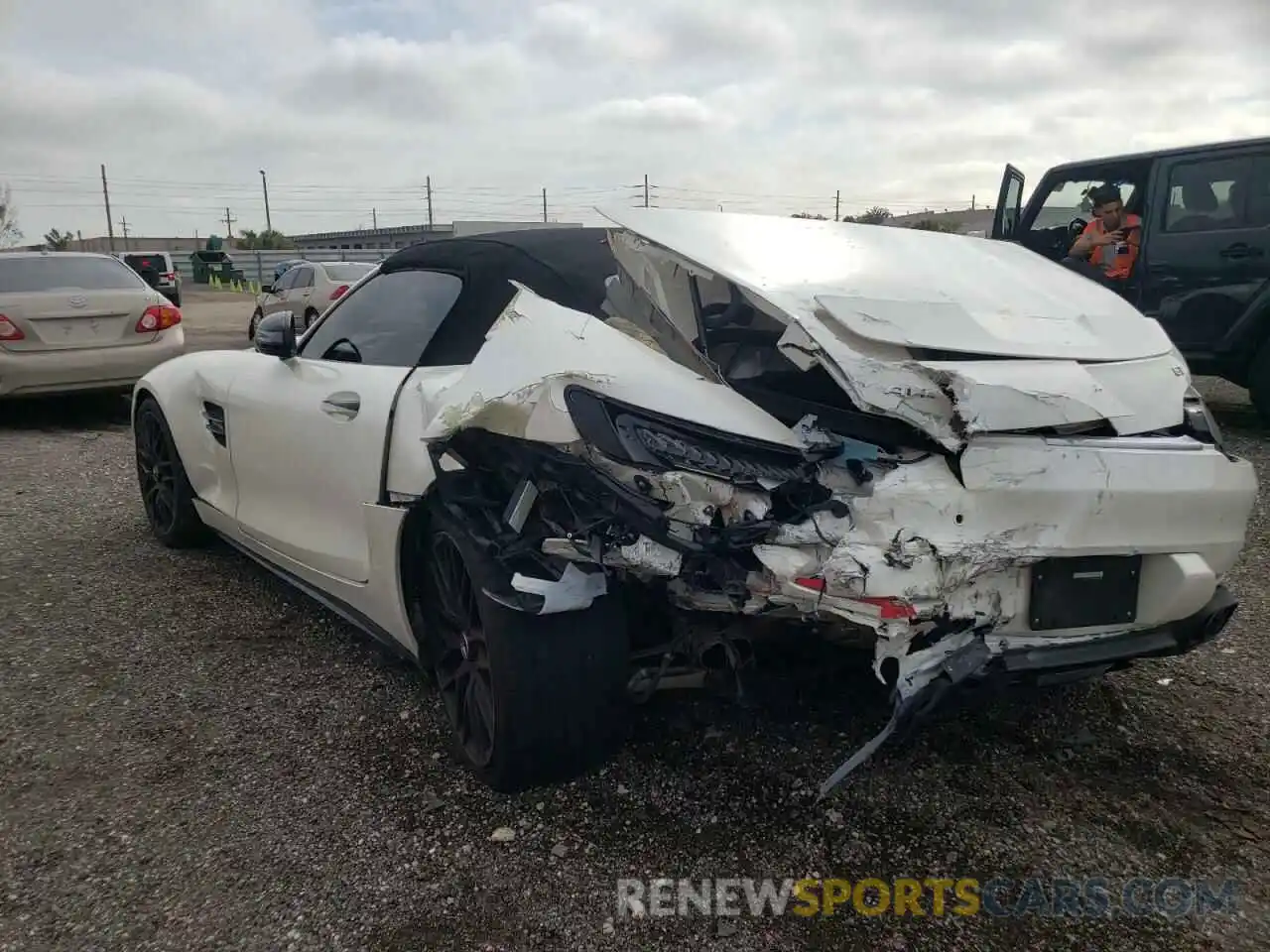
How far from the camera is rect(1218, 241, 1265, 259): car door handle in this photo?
6302 millimetres

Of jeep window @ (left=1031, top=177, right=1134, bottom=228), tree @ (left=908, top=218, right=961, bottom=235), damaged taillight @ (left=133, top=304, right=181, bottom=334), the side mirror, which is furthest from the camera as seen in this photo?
damaged taillight @ (left=133, top=304, right=181, bottom=334)

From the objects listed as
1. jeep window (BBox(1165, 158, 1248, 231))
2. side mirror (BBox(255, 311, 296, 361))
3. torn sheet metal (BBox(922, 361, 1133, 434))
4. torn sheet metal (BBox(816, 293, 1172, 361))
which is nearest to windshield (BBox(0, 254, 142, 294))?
side mirror (BBox(255, 311, 296, 361))

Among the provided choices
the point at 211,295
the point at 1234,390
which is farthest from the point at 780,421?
the point at 211,295

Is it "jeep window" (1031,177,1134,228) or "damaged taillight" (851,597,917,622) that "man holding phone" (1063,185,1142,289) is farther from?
"damaged taillight" (851,597,917,622)

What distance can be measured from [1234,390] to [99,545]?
907 centimetres

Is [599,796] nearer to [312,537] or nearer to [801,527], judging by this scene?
[801,527]

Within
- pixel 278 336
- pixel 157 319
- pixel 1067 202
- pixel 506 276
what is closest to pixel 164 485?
pixel 278 336

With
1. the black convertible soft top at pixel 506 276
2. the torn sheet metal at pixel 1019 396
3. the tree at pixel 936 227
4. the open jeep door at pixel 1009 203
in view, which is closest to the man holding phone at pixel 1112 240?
the tree at pixel 936 227

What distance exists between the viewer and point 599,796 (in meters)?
2.56

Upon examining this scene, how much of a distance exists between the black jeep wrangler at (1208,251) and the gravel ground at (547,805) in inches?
143

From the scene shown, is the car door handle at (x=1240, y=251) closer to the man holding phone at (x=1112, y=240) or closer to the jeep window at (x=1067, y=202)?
the man holding phone at (x=1112, y=240)

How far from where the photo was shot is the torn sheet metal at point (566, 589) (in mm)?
2250

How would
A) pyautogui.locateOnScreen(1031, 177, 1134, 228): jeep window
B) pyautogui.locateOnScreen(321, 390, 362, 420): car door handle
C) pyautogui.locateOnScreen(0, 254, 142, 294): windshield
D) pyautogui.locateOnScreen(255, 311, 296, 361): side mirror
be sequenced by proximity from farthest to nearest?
pyautogui.locateOnScreen(0, 254, 142, 294): windshield → pyautogui.locateOnScreen(1031, 177, 1134, 228): jeep window → pyautogui.locateOnScreen(255, 311, 296, 361): side mirror → pyautogui.locateOnScreen(321, 390, 362, 420): car door handle

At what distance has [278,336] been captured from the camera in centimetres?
345
